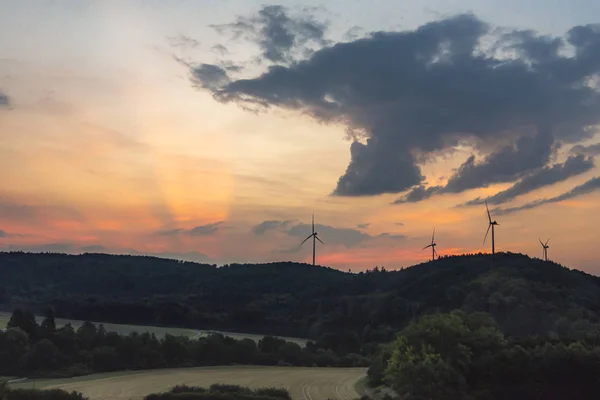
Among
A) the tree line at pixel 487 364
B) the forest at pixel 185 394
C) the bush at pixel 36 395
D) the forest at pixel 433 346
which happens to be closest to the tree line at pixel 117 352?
the forest at pixel 433 346

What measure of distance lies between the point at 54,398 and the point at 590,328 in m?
96.0

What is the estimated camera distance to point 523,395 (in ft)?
235

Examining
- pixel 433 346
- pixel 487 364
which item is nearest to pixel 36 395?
pixel 433 346

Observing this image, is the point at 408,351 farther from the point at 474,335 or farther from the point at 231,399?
the point at 231,399

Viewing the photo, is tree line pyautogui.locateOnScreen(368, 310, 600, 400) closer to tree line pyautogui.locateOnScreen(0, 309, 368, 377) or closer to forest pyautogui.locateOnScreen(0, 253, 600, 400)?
forest pyautogui.locateOnScreen(0, 253, 600, 400)

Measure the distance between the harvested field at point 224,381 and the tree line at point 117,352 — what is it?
277 inches

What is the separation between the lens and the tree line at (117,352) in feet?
375

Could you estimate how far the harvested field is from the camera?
8738 cm

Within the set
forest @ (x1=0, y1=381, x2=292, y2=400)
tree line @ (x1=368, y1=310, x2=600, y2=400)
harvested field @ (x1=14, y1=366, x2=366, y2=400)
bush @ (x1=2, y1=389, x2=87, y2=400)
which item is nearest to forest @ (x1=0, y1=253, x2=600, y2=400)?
tree line @ (x1=368, y1=310, x2=600, y2=400)

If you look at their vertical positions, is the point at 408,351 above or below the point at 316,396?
above

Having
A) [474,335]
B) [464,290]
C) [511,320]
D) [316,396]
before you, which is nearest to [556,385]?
[474,335]

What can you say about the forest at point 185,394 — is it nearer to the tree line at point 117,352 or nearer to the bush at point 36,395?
the bush at point 36,395

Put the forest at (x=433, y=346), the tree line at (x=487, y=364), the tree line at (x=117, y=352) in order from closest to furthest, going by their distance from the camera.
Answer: the tree line at (x=487, y=364)
the forest at (x=433, y=346)
the tree line at (x=117, y=352)

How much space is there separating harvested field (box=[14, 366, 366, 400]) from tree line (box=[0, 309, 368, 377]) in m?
7.04
